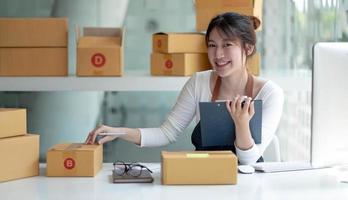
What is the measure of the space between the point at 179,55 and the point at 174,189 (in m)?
1.43

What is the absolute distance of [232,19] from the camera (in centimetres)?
269

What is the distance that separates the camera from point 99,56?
3.20 m

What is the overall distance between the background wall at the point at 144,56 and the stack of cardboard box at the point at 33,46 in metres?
0.62

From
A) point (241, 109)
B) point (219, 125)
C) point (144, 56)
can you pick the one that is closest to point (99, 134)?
point (219, 125)

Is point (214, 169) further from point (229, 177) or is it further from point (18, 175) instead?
point (18, 175)

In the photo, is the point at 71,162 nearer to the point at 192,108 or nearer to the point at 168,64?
the point at 192,108

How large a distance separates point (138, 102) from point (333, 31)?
1394mm

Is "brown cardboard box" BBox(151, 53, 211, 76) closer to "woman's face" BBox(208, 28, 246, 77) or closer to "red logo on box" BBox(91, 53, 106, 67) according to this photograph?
"red logo on box" BBox(91, 53, 106, 67)

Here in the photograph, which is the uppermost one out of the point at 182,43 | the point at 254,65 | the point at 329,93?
the point at 182,43

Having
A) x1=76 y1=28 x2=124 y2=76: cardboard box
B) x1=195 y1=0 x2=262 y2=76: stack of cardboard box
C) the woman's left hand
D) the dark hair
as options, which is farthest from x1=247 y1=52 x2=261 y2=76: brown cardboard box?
the woman's left hand

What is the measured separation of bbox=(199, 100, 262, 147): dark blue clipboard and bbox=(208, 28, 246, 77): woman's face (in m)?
0.45

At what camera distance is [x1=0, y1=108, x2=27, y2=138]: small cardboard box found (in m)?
2.08

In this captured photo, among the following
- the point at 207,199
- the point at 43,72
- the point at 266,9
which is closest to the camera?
the point at 207,199

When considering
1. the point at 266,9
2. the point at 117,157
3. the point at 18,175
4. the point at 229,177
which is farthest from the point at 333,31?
the point at 18,175
